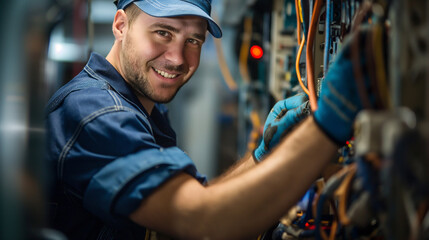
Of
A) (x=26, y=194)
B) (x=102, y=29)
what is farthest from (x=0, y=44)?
(x=102, y=29)

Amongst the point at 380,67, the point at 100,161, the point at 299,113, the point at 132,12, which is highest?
the point at 132,12

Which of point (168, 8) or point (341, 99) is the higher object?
point (168, 8)

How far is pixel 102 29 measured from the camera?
5.04 m

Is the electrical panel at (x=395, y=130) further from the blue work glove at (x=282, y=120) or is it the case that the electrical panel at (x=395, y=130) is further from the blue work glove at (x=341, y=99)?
the blue work glove at (x=282, y=120)

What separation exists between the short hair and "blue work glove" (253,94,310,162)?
782 mm

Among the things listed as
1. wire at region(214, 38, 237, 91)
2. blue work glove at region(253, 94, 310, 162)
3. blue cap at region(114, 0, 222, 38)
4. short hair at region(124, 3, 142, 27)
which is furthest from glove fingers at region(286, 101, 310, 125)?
wire at region(214, 38, 237, 91)

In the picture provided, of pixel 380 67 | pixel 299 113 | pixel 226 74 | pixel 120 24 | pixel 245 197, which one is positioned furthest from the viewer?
pixel 226 74

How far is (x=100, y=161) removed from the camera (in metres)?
1.42

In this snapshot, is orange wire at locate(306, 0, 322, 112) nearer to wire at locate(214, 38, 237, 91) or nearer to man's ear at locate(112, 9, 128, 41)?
man's ear at locate(112, 9, 128, 41)

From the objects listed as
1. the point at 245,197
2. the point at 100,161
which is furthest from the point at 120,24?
the point at 245,197

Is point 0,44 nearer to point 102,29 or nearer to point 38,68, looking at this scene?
point 38,68

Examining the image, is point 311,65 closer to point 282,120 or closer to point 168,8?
point 282,120

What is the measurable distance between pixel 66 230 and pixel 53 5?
0.91 metres

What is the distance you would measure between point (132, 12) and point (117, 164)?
3.06 feet
